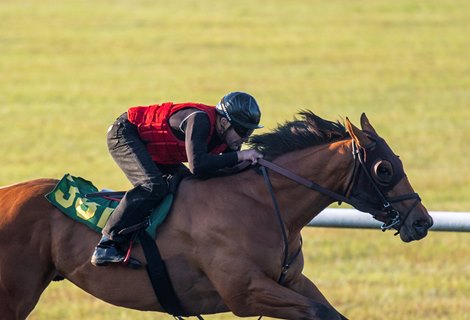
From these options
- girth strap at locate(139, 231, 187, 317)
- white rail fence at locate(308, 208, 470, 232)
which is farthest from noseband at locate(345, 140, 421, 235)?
white rail fence at locate(308, 208, 470, 232)

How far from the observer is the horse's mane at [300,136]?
7.12 metres

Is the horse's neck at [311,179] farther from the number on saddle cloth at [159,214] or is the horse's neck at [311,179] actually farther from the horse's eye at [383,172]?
the number on saddle cloth at [159,214]

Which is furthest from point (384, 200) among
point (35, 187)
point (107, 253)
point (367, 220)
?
point (35, 187)

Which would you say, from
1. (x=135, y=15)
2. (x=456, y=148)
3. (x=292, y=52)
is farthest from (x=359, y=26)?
(x=456, y=148)

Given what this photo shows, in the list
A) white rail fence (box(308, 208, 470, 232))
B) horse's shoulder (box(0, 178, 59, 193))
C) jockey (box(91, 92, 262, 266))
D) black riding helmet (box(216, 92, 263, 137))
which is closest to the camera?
jockey (box(91, 92, 262, 266))

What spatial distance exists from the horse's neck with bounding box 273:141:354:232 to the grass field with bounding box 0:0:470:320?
2.26 m

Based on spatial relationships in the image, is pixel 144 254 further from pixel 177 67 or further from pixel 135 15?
pixel 135 15

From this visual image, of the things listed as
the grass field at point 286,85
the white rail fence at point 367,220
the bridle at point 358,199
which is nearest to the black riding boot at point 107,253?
the bridle at point 358,199

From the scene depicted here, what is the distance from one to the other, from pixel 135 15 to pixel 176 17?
118 cm

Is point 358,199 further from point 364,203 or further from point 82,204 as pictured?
point 82,204

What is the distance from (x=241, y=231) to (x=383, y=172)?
83 cm

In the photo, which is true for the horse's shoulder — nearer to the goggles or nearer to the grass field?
the goggles

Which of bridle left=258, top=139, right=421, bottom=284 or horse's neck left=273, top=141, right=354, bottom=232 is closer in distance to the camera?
bridle left=258, top=139, right=421, bottom=284

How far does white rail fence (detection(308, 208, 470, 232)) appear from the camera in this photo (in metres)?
8.42
